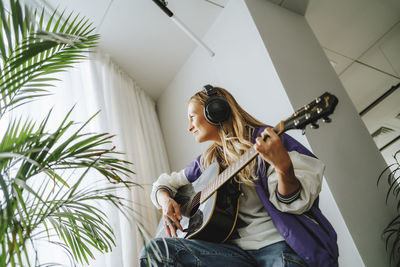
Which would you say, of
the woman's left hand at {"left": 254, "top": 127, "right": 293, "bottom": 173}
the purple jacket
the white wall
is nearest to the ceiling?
the white wall

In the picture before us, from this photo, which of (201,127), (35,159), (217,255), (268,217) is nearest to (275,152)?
(268,217)

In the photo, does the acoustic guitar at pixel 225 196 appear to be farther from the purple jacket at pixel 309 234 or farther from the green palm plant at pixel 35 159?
the green palm plant at pixel 35 159

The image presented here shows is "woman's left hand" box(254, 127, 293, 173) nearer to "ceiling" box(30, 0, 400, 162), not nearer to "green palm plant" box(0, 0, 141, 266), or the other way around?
"green palm plant" box(0, 0, 141, 266)

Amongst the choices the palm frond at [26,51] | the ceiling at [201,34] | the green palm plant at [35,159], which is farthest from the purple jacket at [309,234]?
the ceiling at [201,34]

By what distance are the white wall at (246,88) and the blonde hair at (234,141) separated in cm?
45

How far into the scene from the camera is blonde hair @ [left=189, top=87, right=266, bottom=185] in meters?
1.11

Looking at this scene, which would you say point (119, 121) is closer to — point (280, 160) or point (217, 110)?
point (217, 110)

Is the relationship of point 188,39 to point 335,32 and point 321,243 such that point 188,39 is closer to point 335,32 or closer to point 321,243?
point 335,32

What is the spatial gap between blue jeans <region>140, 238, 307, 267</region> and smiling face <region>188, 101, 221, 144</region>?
0.48 m

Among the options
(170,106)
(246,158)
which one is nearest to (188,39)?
(170,106)

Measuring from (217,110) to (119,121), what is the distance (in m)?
1.04

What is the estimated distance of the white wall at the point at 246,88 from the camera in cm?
147

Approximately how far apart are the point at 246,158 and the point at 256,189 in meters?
0.13

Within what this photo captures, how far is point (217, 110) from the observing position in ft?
4.02
